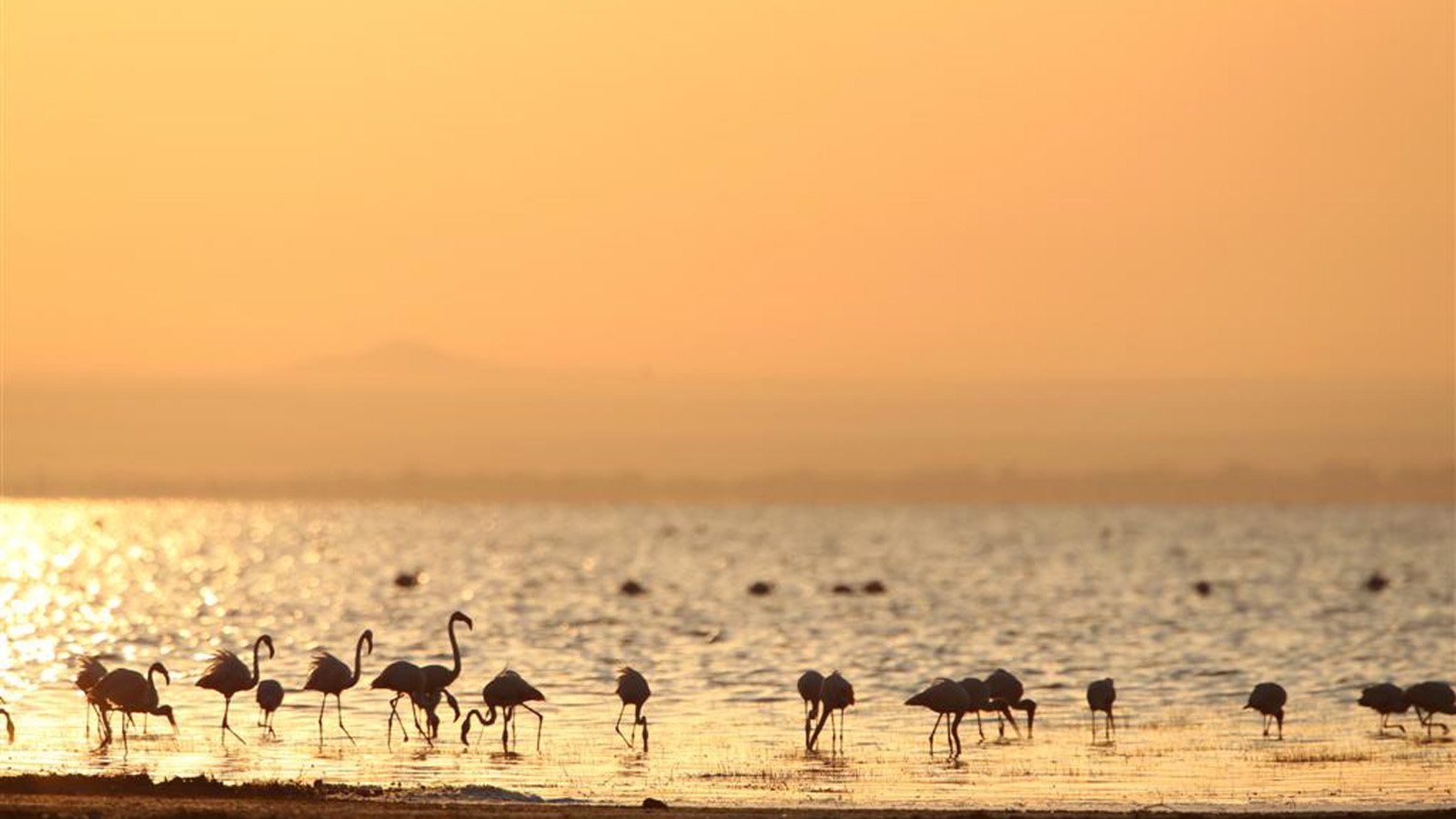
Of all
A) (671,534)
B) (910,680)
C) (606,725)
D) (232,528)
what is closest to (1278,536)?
(671,534)

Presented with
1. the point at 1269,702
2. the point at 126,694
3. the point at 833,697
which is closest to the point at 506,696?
the point at 833,697

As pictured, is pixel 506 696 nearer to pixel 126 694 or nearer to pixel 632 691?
pixel 632 691

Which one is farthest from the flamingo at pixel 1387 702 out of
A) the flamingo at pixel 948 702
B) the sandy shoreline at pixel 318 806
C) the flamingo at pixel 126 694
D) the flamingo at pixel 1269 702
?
the flamingo at pixel 126 694

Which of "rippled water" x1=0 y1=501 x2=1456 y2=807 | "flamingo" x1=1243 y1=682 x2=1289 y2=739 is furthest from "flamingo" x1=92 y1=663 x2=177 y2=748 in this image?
"flamingo" x1=1243 y1=682 x2=1289 y2=739

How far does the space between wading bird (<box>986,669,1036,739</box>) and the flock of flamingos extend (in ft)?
0.04

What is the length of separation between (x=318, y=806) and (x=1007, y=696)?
12.5 metres

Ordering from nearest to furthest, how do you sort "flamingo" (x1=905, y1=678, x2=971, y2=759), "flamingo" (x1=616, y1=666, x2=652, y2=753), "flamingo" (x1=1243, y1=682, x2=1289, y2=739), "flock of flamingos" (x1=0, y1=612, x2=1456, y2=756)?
"flock of flamingos" (x1=0, y1=612, x2=1456, y2=756) < "flamingo" (x1=905, y1=678, x2=971, y2=759) < "flamingo" (x1=616, y1=666, x2=652, y2=753) < "flamingo" (x1=1243, y1=682, x2=1289, y2=739)

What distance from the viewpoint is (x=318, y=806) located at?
65.9 ft

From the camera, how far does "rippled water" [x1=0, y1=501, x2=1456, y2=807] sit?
24.4 m

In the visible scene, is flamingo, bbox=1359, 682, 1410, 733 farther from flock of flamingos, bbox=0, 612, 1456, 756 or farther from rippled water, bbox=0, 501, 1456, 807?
rippled water, bbox=0, 501, 1456, 807

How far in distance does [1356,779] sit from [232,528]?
174 metres

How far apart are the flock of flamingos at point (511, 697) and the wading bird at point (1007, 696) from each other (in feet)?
0.04

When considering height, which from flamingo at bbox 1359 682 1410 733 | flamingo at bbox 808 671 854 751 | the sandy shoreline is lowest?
the sandy shoreline

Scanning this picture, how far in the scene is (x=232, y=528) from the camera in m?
190
